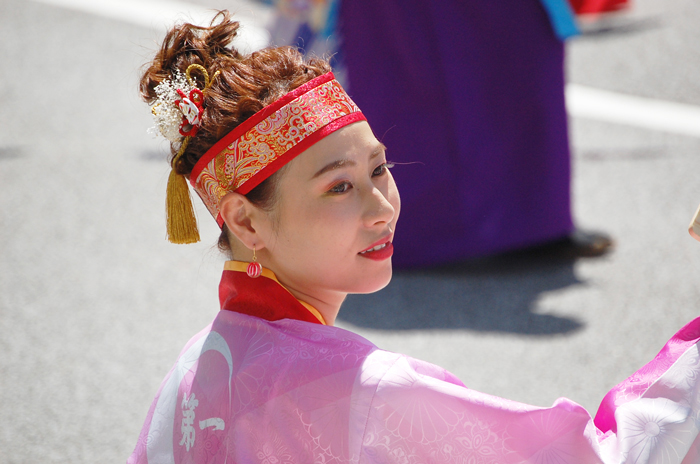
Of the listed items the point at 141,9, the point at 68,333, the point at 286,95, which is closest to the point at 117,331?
the point at 68,333

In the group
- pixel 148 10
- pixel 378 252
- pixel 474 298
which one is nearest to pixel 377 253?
pixel 378 252

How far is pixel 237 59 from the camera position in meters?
1.25

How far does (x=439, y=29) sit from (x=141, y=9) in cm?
513

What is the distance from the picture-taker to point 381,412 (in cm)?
96

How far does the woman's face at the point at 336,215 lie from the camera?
113cm

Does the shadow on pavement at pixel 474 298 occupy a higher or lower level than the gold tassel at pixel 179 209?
lower

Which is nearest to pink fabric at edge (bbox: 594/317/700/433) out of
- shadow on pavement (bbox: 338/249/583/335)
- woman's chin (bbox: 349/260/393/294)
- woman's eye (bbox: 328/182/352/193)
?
woman's chin (bbox: 349/260/393/294)

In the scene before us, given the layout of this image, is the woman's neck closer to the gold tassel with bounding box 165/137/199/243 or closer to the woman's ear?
the woman's ear

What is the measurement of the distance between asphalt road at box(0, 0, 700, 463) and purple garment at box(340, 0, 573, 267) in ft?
0.65

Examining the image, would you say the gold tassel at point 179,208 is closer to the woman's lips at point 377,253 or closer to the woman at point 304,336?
the woman at point 304,336

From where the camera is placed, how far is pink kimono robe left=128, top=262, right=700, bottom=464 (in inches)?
36.4

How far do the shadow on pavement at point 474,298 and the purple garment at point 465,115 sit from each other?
0.11 meters

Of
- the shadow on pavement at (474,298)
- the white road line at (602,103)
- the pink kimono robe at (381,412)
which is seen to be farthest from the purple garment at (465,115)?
the pink kimono robe at (381,412)

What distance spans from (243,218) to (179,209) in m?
0.14
